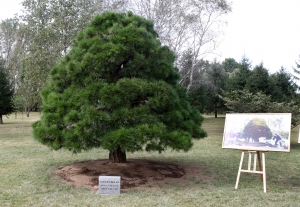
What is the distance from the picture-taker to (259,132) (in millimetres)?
6418

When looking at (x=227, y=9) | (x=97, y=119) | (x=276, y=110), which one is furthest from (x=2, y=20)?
(x=97, y=119)

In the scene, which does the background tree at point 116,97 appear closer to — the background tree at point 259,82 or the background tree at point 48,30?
the background tree at point 48,30

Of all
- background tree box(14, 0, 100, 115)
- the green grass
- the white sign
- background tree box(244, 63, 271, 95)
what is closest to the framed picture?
the green grass

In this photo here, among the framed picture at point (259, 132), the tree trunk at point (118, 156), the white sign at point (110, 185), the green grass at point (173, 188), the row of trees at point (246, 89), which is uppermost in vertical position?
the row of trees at point (246, 89)

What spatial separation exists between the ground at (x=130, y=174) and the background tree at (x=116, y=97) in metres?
0.69

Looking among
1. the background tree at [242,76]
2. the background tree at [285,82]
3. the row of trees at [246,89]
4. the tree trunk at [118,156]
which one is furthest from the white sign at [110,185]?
the background tree at [285,82]

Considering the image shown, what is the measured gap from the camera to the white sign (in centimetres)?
581

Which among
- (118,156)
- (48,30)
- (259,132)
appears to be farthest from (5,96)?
(259,132)

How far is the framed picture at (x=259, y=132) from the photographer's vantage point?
6.18 m

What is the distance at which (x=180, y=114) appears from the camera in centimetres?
670

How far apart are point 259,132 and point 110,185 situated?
10.1 ft

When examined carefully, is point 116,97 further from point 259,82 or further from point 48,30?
point 259,82

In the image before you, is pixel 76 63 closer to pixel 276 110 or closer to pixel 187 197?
pixel 187 197

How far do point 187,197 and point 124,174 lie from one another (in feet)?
5.54
